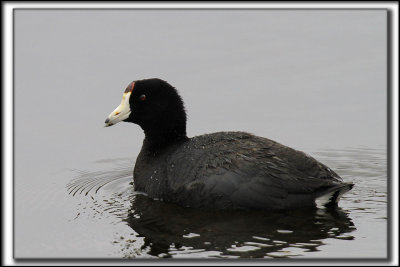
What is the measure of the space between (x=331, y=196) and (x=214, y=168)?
148cm

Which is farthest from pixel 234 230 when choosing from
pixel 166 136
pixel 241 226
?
pixel 166 136

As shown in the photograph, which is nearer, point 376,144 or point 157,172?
point 157,172

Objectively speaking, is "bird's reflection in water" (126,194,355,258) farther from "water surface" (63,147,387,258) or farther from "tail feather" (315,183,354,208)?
"tail feather" (315,183,354,208)

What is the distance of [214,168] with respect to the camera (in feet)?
33.6

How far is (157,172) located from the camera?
11.0 meters

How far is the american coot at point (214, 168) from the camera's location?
1002 cm

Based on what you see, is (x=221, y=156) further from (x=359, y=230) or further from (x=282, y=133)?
(x=282, y=133)

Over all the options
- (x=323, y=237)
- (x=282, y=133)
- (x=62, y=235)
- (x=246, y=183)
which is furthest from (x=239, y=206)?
(x=282, y=133)

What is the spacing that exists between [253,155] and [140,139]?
143 inches

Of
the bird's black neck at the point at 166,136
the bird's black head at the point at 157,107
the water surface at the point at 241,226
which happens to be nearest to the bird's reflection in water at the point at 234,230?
the water surface at the point at 241,226

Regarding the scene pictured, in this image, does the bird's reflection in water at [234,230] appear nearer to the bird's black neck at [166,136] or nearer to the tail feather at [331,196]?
the tail feather at [331,196]

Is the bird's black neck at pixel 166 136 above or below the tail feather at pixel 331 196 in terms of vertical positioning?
above

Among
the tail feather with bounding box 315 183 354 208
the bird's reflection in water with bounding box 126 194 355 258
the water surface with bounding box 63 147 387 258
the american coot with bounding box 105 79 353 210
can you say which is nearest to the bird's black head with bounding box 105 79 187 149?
the american coot with bounding box 105 79 353 210

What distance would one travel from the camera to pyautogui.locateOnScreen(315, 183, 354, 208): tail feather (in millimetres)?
9992
